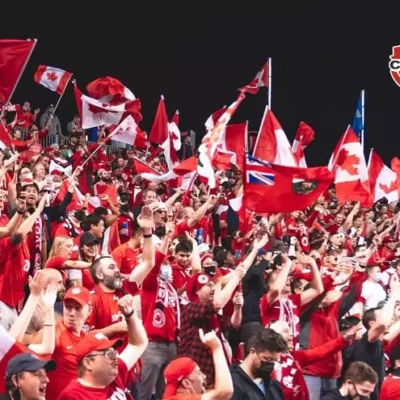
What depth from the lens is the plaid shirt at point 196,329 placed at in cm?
768

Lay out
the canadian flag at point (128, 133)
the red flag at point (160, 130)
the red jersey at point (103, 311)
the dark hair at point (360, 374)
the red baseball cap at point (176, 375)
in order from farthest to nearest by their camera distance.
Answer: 1. the red flag at point (160, 130)
2. the canadian flag at point (128, 133)
3. the red jersey at point (103, 311)
4. the dark hair at point (360, 374)
5. the red baseball cap at point (176, 375)

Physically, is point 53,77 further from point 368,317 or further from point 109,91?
point 368,317

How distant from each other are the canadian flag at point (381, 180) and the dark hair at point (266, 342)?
11055 mm

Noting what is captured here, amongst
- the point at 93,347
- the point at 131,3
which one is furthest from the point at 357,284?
the point at 131,3

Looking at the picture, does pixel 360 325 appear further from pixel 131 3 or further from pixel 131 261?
pixel 131 3

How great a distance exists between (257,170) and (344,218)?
802 cm

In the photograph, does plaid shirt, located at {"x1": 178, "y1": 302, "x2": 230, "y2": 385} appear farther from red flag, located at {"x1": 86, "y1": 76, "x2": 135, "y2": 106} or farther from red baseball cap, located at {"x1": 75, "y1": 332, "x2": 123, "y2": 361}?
red flag, located at {"x1": 86, "y1": 76, "x2": 135, "y2": 106}

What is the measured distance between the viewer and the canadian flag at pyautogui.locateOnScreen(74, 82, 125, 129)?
585 inches

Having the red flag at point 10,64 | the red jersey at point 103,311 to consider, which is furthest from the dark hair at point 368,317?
the red flag at point 10,64

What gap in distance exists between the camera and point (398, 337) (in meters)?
9.46

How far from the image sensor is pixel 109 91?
588 inches

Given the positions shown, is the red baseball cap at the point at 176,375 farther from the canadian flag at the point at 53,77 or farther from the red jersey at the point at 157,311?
the canadian flag at the point at 53,77

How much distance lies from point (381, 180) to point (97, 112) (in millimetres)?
5386

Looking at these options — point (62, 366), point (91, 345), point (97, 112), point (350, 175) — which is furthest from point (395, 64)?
point (91, 345)
